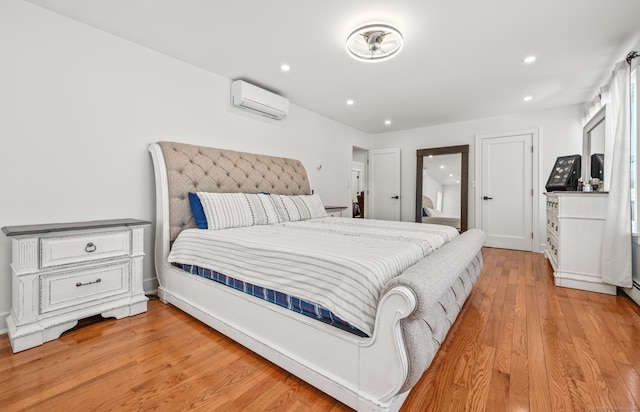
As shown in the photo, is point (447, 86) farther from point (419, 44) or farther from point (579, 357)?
point (579, 357)

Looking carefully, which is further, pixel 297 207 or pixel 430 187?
pixel 430 187

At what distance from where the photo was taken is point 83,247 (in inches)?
72.8

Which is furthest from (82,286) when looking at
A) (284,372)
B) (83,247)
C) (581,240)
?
(581,240)

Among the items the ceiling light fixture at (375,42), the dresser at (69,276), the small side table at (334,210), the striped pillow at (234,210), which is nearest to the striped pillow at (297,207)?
the striped pillow at (234,210)

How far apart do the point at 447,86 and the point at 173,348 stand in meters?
3.77

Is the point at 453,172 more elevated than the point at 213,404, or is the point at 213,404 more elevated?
the point at 453,172

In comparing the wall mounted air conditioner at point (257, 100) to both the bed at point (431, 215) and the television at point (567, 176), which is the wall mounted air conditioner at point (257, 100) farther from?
the television at point (567, 176)

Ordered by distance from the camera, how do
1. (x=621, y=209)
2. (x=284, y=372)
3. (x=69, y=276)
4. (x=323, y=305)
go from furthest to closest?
(x=621, y=209) → (x=69, y=276) → (x=284, y=372) → (x=323, y=305)

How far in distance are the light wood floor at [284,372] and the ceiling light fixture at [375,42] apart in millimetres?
2206

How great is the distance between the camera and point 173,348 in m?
1.64

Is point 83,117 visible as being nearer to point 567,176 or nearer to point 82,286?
point 82,286

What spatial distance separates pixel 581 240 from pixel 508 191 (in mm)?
2073

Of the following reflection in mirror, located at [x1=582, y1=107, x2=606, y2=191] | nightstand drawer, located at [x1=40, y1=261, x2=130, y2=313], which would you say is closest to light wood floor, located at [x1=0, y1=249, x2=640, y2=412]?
nightstand drawer, located at [x1=40, y1=261, x2=130, y2=313]

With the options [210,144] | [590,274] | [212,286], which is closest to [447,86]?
[590,274]
